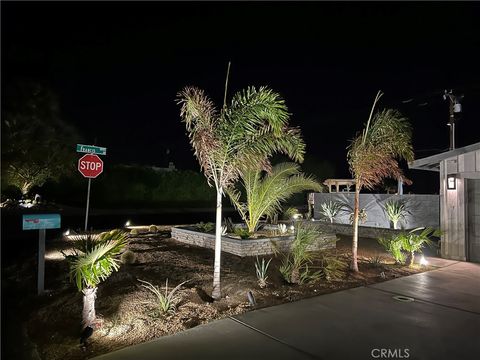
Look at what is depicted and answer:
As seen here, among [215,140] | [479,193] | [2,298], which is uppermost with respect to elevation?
[215,140]

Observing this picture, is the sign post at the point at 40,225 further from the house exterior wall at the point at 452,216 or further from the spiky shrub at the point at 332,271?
the house exterior wall at the point at 452,216

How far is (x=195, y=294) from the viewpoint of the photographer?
5969 mm

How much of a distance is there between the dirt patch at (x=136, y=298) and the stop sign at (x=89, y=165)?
9.50 feet

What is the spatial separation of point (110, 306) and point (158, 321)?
965 mm

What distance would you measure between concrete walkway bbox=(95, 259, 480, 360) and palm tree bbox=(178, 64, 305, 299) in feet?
4.46

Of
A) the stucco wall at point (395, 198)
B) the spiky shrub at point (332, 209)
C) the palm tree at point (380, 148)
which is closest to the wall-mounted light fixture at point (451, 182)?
the palm tree at point (380, 148)

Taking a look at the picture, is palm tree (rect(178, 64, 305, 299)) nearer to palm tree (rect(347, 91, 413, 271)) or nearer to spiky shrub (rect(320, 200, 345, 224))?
palm tree (rect(347, 91, 413, 271))

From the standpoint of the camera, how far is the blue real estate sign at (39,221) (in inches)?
229

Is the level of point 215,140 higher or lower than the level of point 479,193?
higher

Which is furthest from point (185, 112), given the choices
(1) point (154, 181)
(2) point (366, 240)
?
(1) point (154, 181)

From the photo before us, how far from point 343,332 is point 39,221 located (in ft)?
16.3

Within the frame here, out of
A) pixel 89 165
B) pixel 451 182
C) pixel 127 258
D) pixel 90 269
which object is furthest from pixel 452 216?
pixel 89 165

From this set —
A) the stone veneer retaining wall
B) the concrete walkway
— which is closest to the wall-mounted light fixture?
the stone veneer retaining wall

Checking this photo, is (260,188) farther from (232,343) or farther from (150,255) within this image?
(232,343)
